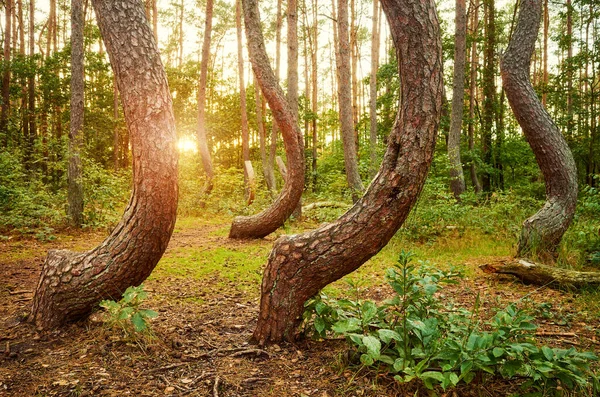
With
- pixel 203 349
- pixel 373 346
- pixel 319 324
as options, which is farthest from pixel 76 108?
pixel 373 346

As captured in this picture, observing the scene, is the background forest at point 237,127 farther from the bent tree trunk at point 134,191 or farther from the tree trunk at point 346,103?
the bent tree trunk at point 134,191

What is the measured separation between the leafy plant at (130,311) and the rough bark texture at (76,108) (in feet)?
22.0

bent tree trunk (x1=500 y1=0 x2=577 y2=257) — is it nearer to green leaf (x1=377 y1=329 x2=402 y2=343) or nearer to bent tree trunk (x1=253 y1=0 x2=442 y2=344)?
bent tree trunk (x1=253 y1=0 x2=442 y2=344)

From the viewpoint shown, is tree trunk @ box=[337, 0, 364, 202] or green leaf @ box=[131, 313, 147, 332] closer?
green leaf @ box=[131, 313, 147, 332]

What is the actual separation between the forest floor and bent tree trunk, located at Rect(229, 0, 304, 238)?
2.57 metres

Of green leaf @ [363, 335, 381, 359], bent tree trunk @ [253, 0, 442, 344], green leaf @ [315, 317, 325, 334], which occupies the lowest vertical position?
green leaf @ [315, 317, 325, 334]

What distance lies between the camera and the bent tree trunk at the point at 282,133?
22.5 feet

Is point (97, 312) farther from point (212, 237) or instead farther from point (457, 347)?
point (212, 237)

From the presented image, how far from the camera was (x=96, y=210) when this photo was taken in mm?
8977

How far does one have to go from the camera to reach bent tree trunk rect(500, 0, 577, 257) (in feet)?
16.8

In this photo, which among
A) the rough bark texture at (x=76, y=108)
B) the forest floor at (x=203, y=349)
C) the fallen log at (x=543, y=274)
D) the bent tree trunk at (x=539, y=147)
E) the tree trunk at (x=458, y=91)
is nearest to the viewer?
the forest floor at (x=203, y=349)

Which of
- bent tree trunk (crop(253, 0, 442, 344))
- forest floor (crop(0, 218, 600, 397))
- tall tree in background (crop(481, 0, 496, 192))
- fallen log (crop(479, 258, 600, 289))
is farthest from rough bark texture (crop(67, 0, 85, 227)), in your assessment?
tall tree in background (crop(481, 0, 496, 192))

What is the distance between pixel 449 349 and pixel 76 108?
900cm

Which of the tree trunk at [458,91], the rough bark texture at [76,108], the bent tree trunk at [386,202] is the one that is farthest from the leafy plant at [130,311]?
the tree trunk at [458,91]
